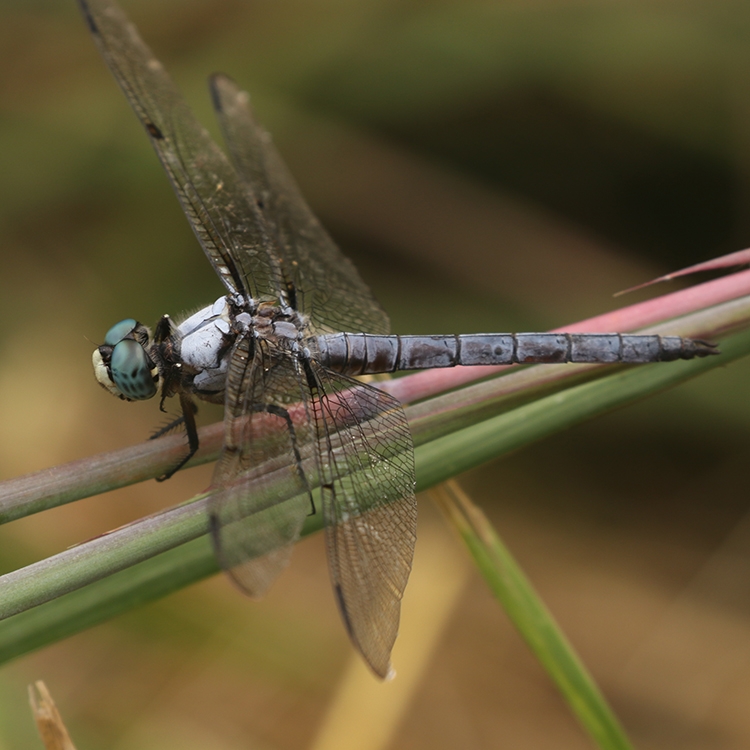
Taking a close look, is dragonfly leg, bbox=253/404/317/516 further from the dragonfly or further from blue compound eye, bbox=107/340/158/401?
blue compound eye, bbox=107/340/158/401


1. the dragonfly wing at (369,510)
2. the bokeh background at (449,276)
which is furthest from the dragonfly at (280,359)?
the bokeh background at (449,276)

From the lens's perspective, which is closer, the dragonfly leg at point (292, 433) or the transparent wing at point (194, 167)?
the dragonfly leg at point (292, 433)

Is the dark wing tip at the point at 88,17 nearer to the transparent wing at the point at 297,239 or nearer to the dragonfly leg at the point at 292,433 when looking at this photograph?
the transparent wing at the point at 297,239

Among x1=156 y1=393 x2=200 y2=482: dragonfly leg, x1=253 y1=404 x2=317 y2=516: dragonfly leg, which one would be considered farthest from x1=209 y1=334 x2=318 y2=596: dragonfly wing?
x1=156 y1=393 x2=200 y2=482: dragonfly leg

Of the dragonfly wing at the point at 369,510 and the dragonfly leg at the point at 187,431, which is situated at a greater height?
the dragonfly leg at the point at 187,431

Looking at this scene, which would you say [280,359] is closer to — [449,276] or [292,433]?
A: [292,433]


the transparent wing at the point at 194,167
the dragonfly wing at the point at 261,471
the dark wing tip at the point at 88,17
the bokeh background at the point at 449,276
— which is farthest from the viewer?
the bokeh background at the point at 449,276

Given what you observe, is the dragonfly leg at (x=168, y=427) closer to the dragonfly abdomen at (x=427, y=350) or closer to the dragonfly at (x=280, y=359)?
the dragonfly at (x=280, y=359)

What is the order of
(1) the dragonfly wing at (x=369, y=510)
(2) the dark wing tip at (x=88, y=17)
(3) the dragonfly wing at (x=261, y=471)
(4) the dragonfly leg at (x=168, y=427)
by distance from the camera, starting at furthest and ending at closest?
(2) the dark wing tip at (x=88, y=17) → (4) the dragonfly leg at (x=168, y=427) → (1) the dragonfly wing at (x=369, y=510) → (3) the dragonfly wing at (x=261, y=471)

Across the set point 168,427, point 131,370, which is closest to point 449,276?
point 131,370
